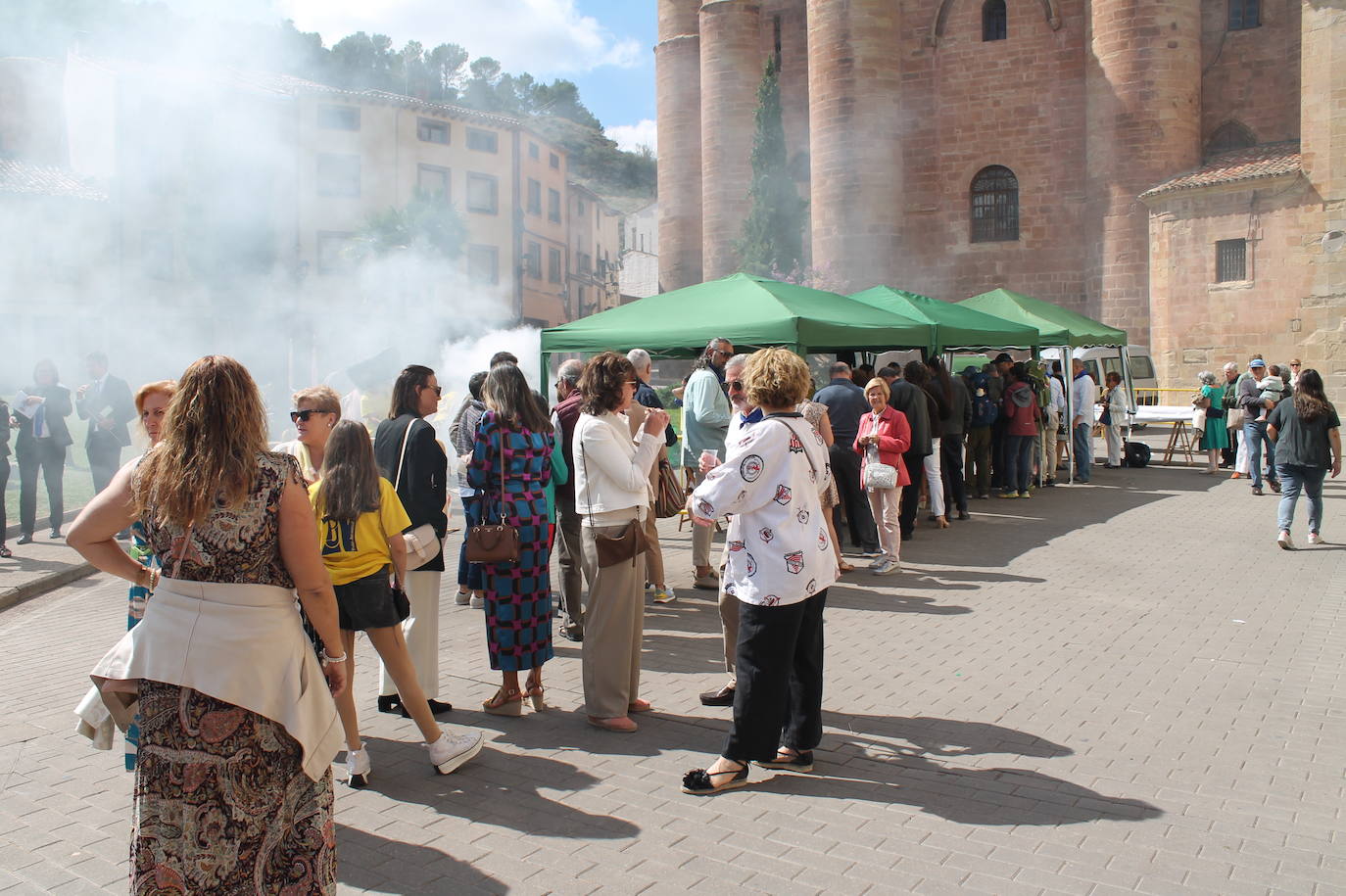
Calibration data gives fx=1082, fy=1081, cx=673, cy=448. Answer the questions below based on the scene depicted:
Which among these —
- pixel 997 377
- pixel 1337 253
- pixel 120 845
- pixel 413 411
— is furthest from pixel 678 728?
pixel 1337 253

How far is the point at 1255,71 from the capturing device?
28031mm

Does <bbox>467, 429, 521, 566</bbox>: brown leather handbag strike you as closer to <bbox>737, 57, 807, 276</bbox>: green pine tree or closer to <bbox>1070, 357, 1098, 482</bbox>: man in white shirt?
<bbox>1070, 357, 1098, 482</bbox>: man in white shirt

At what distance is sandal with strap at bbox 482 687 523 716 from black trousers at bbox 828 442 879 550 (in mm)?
4713

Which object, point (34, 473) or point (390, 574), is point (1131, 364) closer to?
point (34, 473)

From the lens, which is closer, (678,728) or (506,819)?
(506,819)

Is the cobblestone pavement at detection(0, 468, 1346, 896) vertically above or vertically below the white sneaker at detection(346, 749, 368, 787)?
below

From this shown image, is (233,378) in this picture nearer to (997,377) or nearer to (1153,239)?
(997,377)

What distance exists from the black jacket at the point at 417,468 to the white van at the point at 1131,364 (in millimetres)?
16191

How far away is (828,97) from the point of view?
96.5ft

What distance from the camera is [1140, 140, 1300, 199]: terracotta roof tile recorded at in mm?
23969

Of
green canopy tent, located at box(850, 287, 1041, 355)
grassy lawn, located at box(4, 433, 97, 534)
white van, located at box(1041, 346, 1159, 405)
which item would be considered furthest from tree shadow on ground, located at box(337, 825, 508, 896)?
white van, located at box(1041, 346, 1159, 405)

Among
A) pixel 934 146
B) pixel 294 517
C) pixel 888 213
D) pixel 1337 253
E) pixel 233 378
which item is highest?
pixel 934 146

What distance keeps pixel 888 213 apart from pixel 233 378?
29.0 metres

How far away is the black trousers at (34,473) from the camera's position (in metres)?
10.2
